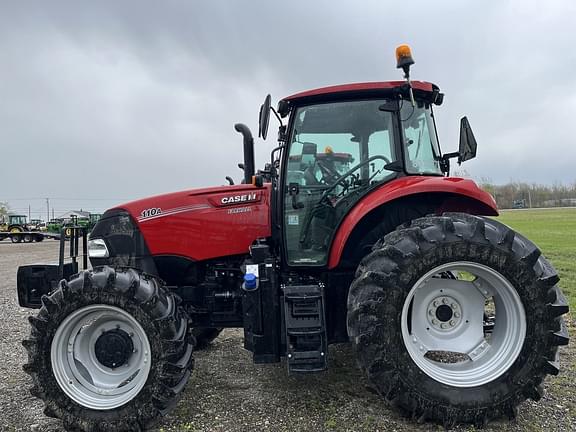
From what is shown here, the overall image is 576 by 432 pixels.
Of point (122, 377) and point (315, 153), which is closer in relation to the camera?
point (122, 377)

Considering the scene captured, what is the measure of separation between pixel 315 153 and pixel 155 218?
4.74ft

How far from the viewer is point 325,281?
3.46 meters

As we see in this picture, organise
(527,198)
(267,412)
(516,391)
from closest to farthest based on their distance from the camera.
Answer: (516,391) → (267,412) → (527,198)

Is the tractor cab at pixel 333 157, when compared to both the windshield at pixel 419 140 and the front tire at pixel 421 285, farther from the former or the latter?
the front tire at pixel 421 285

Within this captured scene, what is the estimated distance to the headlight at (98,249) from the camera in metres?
3.72

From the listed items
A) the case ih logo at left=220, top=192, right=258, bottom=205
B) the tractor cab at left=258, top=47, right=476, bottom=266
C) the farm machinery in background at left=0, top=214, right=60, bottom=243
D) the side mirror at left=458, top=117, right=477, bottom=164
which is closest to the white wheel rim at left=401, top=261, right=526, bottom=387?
the tractor cab at left=258, top=47, right=476, bottom=266

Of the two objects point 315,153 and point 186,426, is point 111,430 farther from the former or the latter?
point 315,153

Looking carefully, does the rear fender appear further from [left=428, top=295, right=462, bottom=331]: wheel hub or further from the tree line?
the tree line

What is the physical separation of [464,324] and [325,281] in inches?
41.9

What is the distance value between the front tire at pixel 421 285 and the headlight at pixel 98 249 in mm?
2145

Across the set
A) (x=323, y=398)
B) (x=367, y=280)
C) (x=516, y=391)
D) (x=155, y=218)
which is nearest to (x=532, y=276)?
(x=516, y=391)

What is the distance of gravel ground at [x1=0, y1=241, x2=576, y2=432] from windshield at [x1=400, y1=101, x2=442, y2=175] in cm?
173

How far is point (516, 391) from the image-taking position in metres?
2.84

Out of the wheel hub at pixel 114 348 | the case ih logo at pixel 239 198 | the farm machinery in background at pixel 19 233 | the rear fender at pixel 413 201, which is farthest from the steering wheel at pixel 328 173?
the farm machinery in background at pixel 19 233
